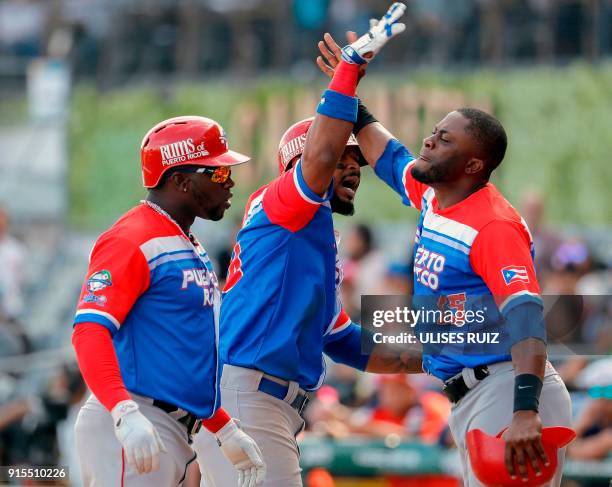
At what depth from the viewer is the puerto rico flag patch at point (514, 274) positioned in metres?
4.63

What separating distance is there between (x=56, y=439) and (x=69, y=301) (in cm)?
576

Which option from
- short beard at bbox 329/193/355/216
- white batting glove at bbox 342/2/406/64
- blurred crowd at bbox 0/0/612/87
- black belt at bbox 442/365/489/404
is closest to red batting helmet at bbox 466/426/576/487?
black belt at bbox 442/365/489/404

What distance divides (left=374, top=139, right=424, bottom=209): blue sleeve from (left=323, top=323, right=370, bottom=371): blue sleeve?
27.6 inches

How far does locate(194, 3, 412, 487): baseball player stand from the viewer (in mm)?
4953

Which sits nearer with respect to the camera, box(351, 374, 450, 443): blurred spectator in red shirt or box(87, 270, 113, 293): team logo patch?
box(87, 270, 113, 293): team logo patch

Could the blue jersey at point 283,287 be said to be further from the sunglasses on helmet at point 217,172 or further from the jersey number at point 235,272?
the sunglasses on helmet at point 217,172

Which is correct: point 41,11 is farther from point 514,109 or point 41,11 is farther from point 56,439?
point 56,439

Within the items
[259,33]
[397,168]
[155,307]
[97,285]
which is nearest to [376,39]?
[397,168]

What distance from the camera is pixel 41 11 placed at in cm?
1681

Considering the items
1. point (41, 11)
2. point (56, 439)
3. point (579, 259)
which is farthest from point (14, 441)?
point (41, 11)

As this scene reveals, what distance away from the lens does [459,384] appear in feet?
16.5

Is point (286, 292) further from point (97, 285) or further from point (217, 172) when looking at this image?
point (97, 285)

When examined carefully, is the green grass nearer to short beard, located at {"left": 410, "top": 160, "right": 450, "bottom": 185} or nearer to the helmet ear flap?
the helmet ear flap

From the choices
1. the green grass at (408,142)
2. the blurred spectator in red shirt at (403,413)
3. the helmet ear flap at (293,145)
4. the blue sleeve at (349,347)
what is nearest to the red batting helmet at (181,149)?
the helmet ear flap at (293,145)
